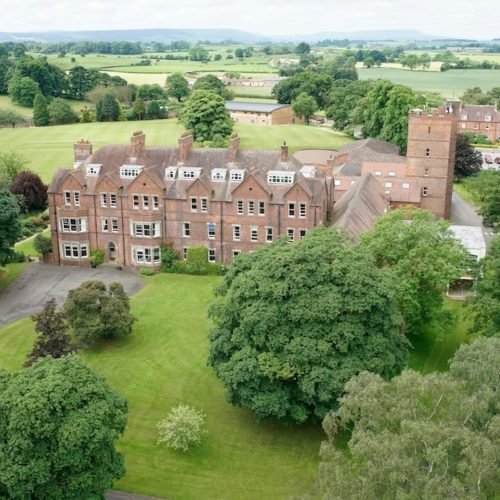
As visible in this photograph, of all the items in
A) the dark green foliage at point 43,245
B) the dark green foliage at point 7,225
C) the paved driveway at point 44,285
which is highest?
the dark green foliage at point 7,225

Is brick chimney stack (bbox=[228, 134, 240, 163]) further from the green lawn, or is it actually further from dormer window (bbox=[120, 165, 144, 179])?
the green lawn

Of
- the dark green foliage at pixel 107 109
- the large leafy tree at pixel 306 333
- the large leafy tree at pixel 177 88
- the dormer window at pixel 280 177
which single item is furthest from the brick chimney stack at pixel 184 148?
the large leafy tree at pixel 177 88

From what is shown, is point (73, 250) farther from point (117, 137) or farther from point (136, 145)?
point (117, 137)

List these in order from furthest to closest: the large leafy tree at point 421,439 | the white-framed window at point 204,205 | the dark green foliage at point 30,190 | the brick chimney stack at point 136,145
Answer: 1. the dark green foliage at point 30,190
2. the brick chimney stack at point 136,145
3. the white-framed window at point 204,205
4. the large leafy tree at point 421,439

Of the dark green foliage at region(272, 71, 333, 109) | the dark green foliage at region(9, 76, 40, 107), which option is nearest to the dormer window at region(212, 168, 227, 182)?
the dark green foliage at region(272, 71, 333, 109)

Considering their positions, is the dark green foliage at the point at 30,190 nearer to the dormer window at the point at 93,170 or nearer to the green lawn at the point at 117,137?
the green lawn at the point at 117,137

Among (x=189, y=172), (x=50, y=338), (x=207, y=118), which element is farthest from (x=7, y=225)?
(x=207, y=118)

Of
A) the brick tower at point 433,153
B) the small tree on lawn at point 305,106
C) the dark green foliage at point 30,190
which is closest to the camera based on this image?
the brick tower at point 433,153
